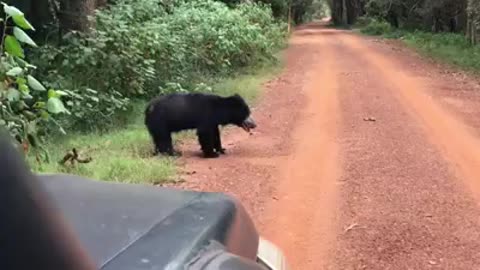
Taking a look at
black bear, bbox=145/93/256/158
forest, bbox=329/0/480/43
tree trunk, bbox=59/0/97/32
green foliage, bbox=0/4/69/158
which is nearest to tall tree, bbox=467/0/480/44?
forest, bbox=329/0/480/43

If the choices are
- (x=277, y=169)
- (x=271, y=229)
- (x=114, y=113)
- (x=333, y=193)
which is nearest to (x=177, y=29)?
(x=114, y=113)

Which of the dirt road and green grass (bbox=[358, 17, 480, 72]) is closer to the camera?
the dirt road

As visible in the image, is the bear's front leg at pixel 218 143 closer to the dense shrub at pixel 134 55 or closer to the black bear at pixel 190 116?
the black bear at pixel 190 116

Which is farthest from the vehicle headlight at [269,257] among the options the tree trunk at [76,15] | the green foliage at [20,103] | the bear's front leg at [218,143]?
the tree trunk at [76,15]

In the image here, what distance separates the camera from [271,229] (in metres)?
6.70

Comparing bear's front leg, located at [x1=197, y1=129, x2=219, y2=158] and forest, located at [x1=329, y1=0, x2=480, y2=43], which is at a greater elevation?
bear's front leg, located at [x1=197, y1=129, x2=219, y2=158]

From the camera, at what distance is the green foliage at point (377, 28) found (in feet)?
144

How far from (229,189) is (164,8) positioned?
11.3 meters

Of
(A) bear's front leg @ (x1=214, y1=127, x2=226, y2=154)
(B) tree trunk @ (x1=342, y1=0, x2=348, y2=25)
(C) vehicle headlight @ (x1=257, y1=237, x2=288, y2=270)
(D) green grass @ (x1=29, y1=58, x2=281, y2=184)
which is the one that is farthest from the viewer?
(B) tree trunk @ (x1=342, y1=0, x2=348, y2=25)

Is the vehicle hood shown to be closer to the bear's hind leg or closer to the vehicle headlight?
the vehicle headlight

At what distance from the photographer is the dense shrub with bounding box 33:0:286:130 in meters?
11.9

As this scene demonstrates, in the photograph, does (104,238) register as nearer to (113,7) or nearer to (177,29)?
(113,7)

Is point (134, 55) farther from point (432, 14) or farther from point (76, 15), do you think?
point (432, 14)

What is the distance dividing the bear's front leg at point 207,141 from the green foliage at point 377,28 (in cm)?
3484
